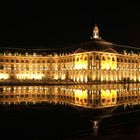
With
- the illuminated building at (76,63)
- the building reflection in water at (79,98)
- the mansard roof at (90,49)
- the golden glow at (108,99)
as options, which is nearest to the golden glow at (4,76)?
the illuminated building at (76,63)

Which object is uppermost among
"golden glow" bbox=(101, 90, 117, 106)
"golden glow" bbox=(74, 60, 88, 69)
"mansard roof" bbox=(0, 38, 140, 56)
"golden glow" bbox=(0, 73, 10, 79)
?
"mansard roof" bbox=(0, 38, 140, 56)

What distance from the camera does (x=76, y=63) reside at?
111 metres

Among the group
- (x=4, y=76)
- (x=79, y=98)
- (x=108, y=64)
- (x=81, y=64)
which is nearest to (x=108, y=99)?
(x=79, y=98)

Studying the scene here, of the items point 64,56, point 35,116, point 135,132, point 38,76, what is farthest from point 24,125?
point 38,76

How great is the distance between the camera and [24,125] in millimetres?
18234

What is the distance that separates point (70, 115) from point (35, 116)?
2.55m

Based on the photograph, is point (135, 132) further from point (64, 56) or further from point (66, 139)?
point (64, 56)

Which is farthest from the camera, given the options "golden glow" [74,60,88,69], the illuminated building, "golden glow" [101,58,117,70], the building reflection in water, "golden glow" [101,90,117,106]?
"golden glow" [101,58,117,70]

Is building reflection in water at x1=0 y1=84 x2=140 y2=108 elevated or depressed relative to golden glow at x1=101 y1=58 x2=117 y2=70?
depressed

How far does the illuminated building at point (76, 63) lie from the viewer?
105m

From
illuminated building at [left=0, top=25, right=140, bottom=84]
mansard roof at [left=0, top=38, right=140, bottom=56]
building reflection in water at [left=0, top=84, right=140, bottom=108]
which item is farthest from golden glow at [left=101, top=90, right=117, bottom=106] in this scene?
mansard roof at [left=0, top=38, right=140, bottom=56]

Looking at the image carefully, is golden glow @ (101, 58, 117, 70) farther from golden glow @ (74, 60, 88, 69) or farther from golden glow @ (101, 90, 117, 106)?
golden glow @ (101, 90, 117, 106)

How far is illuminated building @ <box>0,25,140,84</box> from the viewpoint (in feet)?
346

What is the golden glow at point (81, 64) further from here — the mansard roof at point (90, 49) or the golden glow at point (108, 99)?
the golden glow at point (108, 99)
